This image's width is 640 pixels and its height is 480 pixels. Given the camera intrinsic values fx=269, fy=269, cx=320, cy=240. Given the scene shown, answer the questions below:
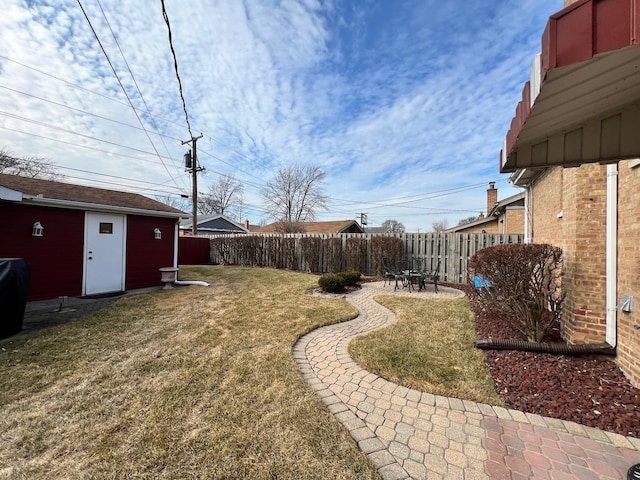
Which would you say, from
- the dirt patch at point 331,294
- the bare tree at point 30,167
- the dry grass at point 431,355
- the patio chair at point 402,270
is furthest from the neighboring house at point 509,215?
the bare tree at point 30,167

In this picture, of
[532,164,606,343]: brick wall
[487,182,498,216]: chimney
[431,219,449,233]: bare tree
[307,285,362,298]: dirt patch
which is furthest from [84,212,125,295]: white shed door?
[431,219,449,233]: bare tree

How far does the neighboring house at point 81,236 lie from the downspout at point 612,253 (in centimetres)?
1016

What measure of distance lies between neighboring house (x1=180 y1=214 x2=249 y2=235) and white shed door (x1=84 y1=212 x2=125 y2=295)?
52.9 feet

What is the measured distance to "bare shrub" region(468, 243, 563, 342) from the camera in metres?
3.74

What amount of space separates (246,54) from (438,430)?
877 cm

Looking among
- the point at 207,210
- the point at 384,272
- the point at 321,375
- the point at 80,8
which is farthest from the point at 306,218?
the point at 321,375

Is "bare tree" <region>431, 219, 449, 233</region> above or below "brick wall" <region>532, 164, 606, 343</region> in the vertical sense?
above

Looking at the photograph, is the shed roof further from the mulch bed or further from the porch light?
the mulch bed

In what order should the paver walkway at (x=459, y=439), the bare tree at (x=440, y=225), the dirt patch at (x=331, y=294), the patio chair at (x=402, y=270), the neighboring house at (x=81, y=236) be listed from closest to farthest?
the paver walkway at (x=459, y=439) → the neighboring house at (x=81, y=236) → the dirt patch at (x=331, y=294) → the patio chair at (x=402, y=270) → the bare tree at (x=440, y=225)

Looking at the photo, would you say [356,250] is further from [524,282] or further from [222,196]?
[222,196]

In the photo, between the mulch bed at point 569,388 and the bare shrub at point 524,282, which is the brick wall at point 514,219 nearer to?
the bare shrub at point 524,282

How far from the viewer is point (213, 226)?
24.9 m

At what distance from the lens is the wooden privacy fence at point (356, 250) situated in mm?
10070

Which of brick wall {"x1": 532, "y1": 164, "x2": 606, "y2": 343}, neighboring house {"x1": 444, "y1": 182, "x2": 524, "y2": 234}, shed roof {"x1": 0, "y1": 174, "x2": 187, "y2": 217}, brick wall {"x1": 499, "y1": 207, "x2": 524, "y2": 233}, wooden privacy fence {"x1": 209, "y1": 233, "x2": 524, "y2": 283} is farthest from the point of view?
brick wall {"x1": 499, "y1": 207, "x2": 524, "y2": 233}
